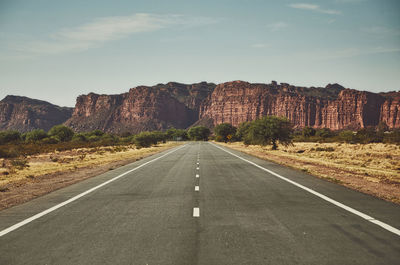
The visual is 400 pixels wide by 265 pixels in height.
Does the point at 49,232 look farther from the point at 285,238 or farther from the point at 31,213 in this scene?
the point at 285,238

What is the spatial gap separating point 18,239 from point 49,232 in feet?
1.78

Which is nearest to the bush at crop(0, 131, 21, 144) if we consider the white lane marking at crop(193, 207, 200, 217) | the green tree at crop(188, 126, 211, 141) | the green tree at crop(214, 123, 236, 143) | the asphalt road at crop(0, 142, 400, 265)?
the green tree at crop(214, 123, 236, 143)

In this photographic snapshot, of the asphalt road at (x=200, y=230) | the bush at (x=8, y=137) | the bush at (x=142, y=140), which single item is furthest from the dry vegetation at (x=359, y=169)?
the bush at (x=8, y=137)

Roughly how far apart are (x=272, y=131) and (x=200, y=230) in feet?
150

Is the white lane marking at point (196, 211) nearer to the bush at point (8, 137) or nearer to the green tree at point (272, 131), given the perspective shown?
the green tree at point (272, 131)

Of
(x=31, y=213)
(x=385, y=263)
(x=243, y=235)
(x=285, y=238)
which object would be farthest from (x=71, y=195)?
(x=385, y=263)

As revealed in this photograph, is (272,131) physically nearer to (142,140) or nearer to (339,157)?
(339,157)

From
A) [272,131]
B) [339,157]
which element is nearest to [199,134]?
[272,131]

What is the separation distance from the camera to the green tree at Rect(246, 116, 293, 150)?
165ft

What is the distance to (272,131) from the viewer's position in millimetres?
49875

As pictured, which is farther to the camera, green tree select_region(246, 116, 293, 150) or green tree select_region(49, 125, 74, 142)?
green tree select_region(49, 125, 74, 142)

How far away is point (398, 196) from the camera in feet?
32.2

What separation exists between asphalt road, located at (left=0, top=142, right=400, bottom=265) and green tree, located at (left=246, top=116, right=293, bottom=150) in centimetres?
4079

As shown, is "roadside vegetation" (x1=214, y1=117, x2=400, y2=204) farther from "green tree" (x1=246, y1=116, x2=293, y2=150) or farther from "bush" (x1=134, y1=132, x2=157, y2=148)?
"bush" (x1=134, y1=132, x2=157, y2=148)
